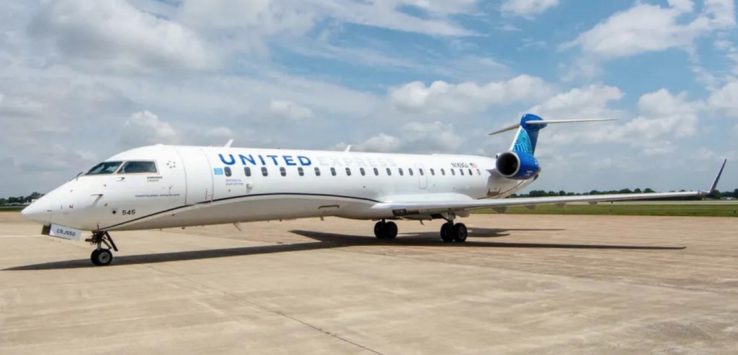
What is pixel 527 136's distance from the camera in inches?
953

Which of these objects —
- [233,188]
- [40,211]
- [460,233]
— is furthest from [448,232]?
[40,211]

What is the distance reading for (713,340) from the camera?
592 centimetres

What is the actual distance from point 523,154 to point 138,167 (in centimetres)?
1459

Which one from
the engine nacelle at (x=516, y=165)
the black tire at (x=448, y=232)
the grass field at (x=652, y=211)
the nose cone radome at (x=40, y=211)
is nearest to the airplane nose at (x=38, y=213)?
the nose cone radome at (x=40, y=211)

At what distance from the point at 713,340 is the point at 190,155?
11.4 m

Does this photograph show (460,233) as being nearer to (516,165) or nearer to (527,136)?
(516,165)

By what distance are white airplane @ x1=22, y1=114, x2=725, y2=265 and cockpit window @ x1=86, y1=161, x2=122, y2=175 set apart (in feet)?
0.07

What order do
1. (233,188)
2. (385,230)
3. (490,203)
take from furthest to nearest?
(385,230), (490,203), (233,188)

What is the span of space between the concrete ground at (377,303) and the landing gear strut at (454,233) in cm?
385

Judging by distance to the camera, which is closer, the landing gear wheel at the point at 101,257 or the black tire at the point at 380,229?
the landing gear wheel at the point at 101,257

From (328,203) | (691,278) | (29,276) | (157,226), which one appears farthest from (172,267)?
(691,278)

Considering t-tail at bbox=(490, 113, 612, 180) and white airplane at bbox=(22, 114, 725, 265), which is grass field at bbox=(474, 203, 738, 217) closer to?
t-tail at bbox=(490, 113, 612, 180)

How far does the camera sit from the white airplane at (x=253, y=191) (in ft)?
41.5

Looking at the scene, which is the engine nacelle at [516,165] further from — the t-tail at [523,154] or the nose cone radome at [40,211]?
the nose cone radome at [40,211]
